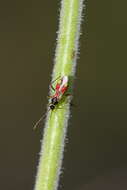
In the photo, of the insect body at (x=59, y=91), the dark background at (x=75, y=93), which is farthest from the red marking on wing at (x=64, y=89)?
the dark background at (x=75, y=93)

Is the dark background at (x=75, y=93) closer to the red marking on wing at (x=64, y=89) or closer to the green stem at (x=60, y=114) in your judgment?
the red marking on wing at (x=64, y=89)

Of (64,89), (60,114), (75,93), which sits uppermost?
(75,93)

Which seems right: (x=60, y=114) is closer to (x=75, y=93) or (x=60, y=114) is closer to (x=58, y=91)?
(x=58, y=91)

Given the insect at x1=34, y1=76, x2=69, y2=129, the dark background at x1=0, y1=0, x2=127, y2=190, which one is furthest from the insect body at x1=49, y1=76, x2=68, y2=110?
the dark background at x1=0, y1=0, x2=127, y2=190

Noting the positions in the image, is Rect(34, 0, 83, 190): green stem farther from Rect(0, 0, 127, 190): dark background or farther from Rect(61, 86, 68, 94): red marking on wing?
Rect(0, 0, 127, 190): dark background

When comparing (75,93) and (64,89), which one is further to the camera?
(75,93)

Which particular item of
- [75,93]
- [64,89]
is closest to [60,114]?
[64,89]

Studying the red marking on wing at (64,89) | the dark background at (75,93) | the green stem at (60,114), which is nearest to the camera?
the green stem at (60,114)

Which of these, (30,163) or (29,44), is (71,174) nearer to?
(30,163)

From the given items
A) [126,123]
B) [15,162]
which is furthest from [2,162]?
[126,123]
